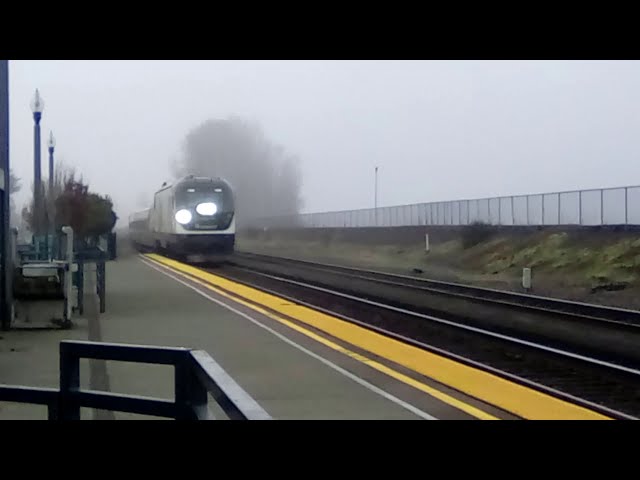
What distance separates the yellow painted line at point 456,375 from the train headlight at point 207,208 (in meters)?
19.8

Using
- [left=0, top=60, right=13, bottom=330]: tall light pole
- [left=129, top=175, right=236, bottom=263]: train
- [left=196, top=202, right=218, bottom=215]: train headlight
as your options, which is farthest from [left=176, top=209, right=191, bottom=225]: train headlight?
[left=0, top=60, right=13, bottom=330]: tall light pole

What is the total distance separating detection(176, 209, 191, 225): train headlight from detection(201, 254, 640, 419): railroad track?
9370mm

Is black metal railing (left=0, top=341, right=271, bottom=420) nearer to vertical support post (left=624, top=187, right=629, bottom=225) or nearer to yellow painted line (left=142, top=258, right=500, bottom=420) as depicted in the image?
yellow painted line (left=142, top=258, right=500, bottom=420)

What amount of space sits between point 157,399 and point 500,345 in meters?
9.63

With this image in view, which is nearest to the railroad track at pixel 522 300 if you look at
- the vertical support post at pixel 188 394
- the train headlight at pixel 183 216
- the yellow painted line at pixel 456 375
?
the yellow painted line at pixel 456 375

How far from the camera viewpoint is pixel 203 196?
39.3 meters

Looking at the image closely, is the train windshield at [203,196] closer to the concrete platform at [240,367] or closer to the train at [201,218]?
the train at [201,218]

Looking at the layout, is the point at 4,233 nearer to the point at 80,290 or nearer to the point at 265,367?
the point at 80,290

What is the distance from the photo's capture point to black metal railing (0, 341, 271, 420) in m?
4.63

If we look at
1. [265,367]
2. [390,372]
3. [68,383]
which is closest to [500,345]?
[390,372]

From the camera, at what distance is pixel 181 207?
38.9m

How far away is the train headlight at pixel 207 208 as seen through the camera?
3884 cm

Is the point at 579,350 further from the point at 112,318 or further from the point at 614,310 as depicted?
the point at 112,318
